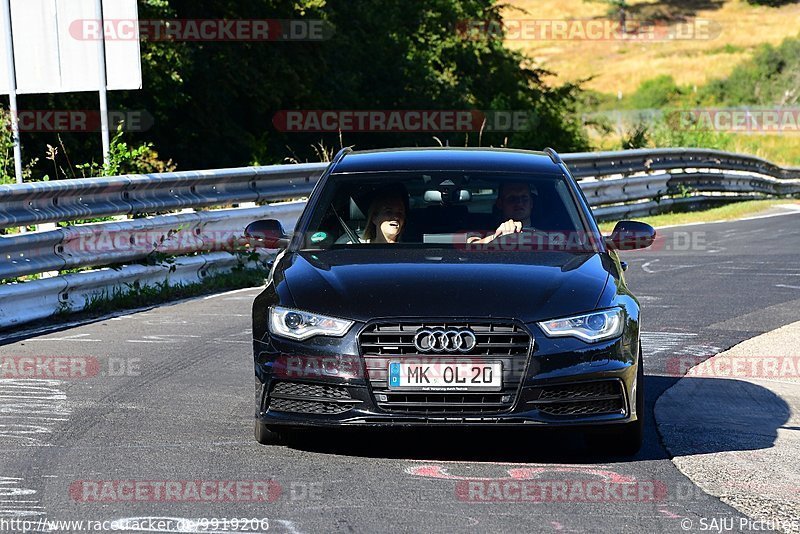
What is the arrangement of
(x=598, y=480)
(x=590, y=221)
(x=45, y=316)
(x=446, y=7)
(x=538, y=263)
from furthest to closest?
(x=446, y=7)
(x=45, y=316)
(x=590, y=221)
(x=538, y=263)
(x=598, y=480)

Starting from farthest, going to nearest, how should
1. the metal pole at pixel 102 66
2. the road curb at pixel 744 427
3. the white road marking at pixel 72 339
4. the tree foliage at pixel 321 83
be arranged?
1. the tree foliage at pixel 321 83
2. the metal pole at pixel 102 66
3. the white road marking at pixel 72 339
4. the road curb at pixel 744 427

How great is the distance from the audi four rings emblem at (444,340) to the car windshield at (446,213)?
1.24 m

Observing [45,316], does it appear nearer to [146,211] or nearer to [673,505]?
[146,211]

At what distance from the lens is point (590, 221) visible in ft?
24.2

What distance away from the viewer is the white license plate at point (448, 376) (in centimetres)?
593

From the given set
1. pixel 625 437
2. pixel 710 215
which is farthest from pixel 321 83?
pixel 625 437

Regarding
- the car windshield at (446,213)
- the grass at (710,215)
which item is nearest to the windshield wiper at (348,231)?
the car windshield at (446,213)

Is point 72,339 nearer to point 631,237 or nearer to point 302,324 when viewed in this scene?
point 302,324

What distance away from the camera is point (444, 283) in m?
6.31

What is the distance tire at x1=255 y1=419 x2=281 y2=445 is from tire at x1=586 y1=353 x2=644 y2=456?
148cm

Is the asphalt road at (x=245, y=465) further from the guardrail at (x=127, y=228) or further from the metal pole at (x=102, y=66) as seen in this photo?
the metal pole at (x=102, y=66)

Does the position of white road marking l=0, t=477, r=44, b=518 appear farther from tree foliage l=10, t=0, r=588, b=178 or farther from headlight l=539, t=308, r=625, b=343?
tree foliage l=10, t=0, r=588, b=178

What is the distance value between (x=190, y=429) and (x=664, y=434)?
94.1 inches

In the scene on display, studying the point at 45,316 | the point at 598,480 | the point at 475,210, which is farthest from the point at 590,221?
the point at 45,316
